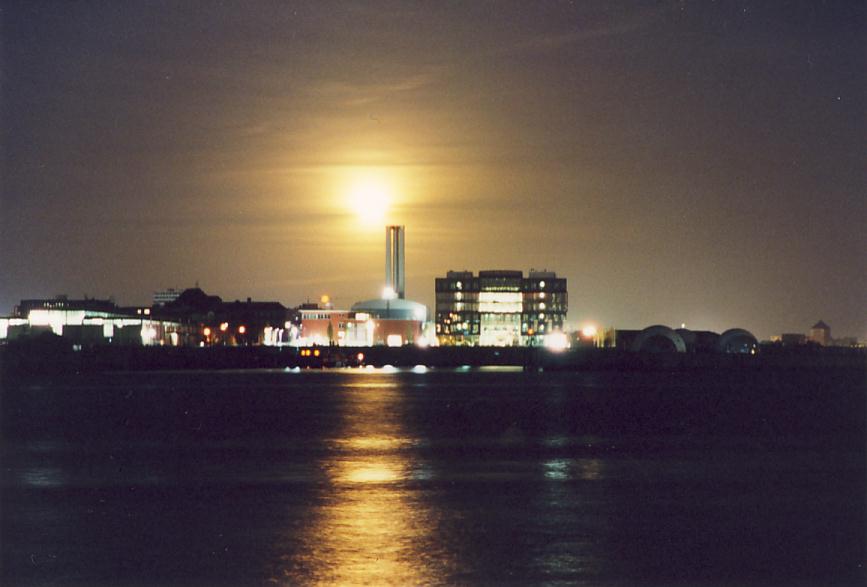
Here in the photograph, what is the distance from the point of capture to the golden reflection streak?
55.8 feet

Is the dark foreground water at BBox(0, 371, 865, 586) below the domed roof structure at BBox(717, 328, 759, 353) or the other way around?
below

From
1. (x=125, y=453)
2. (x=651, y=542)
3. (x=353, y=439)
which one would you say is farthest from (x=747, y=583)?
(x=353, y=439)

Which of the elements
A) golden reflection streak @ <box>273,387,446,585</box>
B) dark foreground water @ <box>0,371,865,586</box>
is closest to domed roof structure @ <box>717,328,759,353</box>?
dark foreground water @ <box>0,371,865,586</box>

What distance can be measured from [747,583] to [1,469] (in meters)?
20.5

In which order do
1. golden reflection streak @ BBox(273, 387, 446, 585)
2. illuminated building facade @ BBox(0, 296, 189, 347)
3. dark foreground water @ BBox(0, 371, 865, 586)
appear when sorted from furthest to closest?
1. illuminated building facade @ BBox(0, 296, 189, 347)
2. dark foreground water @ BBox(0, 371, 865, 586)
3. golden reflection streak @ BBox(273, 387, 446, 585)

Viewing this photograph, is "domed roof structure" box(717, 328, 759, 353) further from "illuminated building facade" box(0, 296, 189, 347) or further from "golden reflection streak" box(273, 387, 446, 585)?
"golden reflection streak" box(273, 387, 446, 585)

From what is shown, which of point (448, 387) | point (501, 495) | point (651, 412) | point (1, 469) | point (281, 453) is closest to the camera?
point (501, 495)

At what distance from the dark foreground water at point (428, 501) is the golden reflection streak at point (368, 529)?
0.22 feet

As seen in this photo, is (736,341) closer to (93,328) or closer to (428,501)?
(93,328)

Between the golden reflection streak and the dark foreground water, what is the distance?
2.6 inches

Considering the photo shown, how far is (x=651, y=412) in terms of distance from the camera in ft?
202

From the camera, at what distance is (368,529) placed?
68.2 ft

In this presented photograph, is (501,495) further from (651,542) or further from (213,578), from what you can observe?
(213,578)

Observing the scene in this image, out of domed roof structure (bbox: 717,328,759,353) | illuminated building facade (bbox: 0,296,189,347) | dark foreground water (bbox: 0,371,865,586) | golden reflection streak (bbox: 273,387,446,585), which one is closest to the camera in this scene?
golden reflection streak (bbox: 273,387,446,585)
